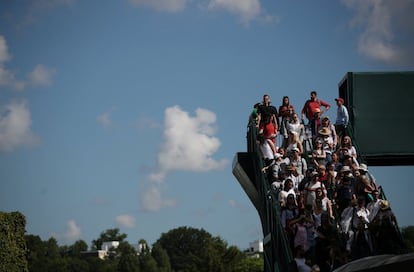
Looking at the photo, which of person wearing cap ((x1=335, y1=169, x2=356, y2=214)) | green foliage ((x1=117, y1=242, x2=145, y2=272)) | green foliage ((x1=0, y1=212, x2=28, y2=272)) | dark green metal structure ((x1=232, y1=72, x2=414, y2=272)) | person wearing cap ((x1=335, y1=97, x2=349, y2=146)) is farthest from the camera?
green foliage ((x1=117, y1=242, x2=145, y2=272))

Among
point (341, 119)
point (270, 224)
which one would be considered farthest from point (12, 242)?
point (270, 224)

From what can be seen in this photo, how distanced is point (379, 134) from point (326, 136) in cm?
378

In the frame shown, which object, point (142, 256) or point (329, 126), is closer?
point (329, 126)

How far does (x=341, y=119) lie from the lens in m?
20.6

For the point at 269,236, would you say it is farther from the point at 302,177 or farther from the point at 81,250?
the point at 81,250

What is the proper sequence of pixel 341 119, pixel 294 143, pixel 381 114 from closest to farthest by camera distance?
pixel 294 143
pixel 341 119
pixel 381 114

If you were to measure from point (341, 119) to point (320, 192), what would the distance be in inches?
208

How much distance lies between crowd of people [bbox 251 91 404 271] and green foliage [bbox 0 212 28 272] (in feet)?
140

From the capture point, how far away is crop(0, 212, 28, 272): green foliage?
195 feet

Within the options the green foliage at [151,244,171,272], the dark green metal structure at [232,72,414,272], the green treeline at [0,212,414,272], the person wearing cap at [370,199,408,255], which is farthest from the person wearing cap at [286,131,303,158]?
the green foliage at [151,244,171,272]

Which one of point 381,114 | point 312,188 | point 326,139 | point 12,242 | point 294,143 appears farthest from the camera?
point 12,242

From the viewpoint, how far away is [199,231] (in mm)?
160625

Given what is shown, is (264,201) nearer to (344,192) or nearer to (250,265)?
(344,192)

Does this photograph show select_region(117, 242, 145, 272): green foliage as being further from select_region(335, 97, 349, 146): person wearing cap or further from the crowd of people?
the crowd of people
